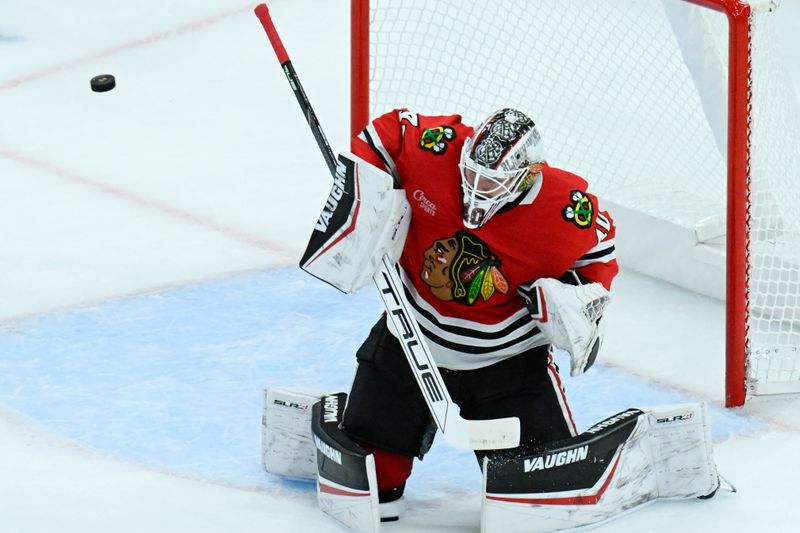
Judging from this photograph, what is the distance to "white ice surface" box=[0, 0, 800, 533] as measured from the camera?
3188 millimetres

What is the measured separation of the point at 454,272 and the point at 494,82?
1714 mm

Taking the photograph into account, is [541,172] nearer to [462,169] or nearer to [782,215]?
[462,169]

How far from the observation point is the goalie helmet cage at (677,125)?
354 centimetres

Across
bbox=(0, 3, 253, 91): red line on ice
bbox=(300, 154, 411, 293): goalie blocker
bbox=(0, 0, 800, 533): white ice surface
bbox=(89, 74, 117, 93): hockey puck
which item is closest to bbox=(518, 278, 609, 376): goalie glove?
bbox=(300, 154, 411, 293): goalie blocker

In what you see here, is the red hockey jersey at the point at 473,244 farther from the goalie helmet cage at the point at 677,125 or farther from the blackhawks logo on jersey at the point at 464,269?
the goalie helmet cage at the point at 677,125

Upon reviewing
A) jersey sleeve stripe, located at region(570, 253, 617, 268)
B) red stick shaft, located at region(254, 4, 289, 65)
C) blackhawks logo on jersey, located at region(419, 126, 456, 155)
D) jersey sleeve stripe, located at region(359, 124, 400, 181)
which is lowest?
jersey sleeve stripe, located at region(570, 253, 617, 268)

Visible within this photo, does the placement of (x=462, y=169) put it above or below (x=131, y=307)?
above

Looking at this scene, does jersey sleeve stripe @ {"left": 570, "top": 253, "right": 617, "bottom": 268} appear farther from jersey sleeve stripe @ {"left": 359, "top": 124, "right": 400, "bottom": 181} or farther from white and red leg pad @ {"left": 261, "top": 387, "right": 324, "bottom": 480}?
white and red leg pad @ {"left": 261, "top": 387, "right": 324, "bottom": 480}

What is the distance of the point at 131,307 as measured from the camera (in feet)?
13.5

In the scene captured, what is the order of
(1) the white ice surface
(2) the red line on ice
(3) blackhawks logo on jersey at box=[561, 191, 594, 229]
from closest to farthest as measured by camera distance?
(3) blackhawks logo on jersey at box=[561, 191, 594, 229]
(1) the white ice surface
(2) the red line on ice

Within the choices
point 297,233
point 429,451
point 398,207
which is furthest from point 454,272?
point 297,233

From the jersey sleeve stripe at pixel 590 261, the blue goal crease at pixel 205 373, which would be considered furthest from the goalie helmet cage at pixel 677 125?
the jersey sleeve stripe at pixel 590 261

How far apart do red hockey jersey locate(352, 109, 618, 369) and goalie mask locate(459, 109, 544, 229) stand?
0.23ft

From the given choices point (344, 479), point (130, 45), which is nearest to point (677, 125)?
point (344, 479)
